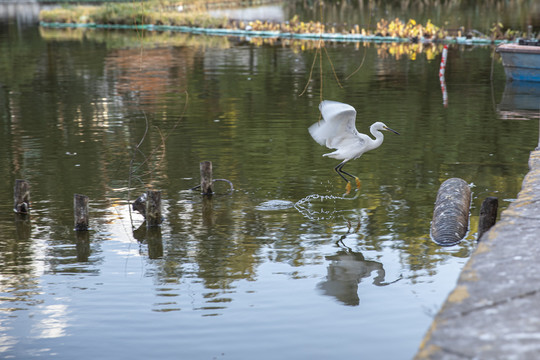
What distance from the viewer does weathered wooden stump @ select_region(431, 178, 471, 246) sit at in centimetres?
1023

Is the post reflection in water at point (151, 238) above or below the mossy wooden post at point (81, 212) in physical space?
below

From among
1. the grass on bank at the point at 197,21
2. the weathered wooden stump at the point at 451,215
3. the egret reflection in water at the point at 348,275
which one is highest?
the grass on bank at the point at 197,21

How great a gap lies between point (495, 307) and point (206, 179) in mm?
7986

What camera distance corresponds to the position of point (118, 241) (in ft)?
34.6

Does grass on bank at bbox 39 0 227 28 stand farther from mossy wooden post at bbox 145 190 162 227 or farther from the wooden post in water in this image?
the wooden post in water

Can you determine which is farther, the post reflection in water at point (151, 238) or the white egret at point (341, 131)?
the white egret at point (341, 131)

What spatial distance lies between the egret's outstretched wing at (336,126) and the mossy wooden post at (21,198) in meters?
4.19

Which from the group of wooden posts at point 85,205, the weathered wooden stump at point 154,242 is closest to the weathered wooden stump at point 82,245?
the group of wooden posts at point 85,205

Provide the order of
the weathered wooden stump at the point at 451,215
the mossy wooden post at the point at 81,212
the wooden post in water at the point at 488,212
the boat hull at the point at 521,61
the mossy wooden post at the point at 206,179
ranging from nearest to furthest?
the wooden post in water at the point at 488,212 → the weathered wooden stump at the point at 451,215 → the mossy wooden post at the point at 81,212 → the mossy wooden post at the point at 206,179 → the boat hull at the point at 521,61

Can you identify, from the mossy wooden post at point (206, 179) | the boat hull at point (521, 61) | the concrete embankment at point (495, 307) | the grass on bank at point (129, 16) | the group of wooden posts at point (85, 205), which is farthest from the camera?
the grass on bank at point (129, 16)

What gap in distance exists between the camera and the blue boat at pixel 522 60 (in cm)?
2412

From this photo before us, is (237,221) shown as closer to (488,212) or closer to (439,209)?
(439,209)

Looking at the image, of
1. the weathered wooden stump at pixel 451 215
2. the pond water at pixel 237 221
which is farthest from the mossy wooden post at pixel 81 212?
the weathered wooden stump at pixel 451 215

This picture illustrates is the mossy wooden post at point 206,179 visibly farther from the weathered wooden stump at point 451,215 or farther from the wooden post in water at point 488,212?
the wooden post in water at point 488,212
